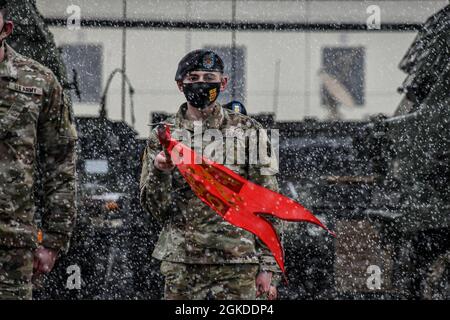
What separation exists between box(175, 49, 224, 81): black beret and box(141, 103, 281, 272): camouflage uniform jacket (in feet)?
1.46

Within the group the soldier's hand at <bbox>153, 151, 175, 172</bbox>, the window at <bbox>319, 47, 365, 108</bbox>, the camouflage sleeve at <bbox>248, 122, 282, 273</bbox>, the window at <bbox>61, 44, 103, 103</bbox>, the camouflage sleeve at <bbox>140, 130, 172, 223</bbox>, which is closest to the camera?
the soldier's hand at <bbox>153, 151, 175, 172</bbox>

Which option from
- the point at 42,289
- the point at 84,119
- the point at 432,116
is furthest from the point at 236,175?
the point at 84,119

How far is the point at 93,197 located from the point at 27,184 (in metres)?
4.16

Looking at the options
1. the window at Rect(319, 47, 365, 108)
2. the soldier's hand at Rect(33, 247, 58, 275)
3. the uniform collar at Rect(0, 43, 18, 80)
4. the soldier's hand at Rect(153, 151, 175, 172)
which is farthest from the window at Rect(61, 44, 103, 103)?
the soldier's hand at Rect(33, 247, 58, 275)

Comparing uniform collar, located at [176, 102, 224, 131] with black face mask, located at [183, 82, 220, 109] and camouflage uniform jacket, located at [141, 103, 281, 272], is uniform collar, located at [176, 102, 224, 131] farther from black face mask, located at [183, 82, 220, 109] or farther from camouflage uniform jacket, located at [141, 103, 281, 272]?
camouflage uniform jacket, located at [141, 103, 281, 272]

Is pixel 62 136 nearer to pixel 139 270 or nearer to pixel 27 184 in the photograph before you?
pixel 27 184

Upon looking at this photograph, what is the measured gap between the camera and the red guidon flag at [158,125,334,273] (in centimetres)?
406

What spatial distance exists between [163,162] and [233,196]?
424 millimetres

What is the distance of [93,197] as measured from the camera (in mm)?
7410

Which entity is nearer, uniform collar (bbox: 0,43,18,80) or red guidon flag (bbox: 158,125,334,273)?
uniform collar (bbox: 0,43,18,80)

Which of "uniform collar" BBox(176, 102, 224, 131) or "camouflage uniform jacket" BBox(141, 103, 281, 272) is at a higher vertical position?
"uniform collar" BBox(176, 102, 224, 131)

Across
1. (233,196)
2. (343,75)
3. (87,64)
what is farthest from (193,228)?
(343,75)

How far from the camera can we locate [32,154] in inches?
131

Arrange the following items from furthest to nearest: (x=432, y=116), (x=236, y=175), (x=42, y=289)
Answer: (x=42, y=289)
(x=432, y=116)
(x=236, y=175)
